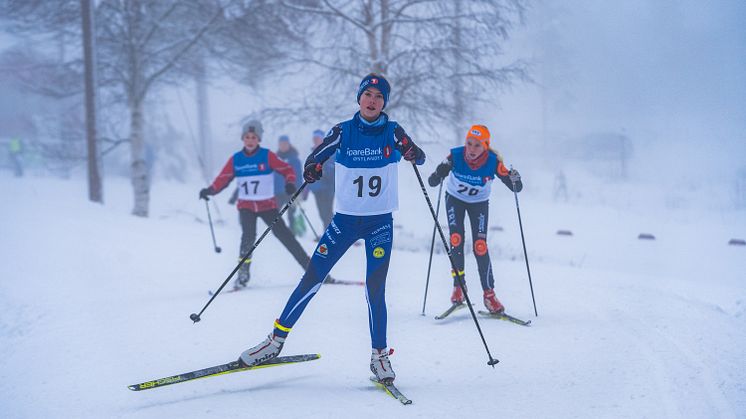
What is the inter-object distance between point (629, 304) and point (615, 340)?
1.51m

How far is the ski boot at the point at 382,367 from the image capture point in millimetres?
3539

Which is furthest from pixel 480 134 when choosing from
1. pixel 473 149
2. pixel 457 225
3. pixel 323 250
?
pixel 323 250

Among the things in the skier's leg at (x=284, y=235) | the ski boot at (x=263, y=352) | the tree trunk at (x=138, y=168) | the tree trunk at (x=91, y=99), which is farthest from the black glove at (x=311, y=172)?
the tree trunk at (x=138, y=168)

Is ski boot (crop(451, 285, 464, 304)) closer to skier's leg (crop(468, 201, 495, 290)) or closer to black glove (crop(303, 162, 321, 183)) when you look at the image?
skier's leg (crop(468, 201, 495, 290))

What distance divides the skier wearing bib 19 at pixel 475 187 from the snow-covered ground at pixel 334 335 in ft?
1.70

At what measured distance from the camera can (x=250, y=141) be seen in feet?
21.2

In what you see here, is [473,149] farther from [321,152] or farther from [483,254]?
[321,152]

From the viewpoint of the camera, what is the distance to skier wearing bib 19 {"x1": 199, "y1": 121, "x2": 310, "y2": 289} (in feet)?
21.4

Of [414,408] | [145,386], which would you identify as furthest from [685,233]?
[145,386]

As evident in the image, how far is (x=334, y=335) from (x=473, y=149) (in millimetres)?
2424

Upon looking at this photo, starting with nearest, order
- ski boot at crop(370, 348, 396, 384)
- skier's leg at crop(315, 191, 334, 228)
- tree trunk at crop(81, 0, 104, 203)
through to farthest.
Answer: ski boot at crop(370, 348, 396, 384) < skier's leg at crop(315, 191, 334, 228) < tree trunk at crop(81, 0, 104, 203)

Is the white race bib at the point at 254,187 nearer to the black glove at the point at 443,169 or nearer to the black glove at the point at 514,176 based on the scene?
the black glove at the point at 443,169

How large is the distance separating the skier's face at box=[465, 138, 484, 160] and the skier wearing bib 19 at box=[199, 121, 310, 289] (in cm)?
231

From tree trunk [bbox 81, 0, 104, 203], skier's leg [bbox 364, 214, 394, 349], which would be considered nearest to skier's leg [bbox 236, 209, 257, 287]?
skier's leg [bbox 364, 214, 394, 349]
